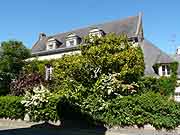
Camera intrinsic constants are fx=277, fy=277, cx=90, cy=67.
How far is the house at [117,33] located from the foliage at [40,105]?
1082cm

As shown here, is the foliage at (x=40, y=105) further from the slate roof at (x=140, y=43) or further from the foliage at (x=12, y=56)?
the slate roof at (x=140, y=43)

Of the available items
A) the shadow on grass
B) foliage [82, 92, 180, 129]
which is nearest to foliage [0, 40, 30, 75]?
the shadow on grass

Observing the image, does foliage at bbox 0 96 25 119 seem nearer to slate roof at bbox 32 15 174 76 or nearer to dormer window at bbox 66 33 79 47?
slate roof at bbox 32 15 174 76

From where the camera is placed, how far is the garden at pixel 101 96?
1759cm

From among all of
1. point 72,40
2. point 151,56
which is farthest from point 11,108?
point 151,56

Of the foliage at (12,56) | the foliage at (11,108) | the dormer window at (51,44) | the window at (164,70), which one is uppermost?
the dormer window at (51,44)

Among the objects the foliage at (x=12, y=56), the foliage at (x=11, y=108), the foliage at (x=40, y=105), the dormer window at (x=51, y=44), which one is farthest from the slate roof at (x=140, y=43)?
the foliage at (x=11, y=108)

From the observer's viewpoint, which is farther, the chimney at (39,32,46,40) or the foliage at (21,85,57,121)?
the chimney at (39,32,46,40)

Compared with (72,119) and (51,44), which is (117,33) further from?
(72,119)

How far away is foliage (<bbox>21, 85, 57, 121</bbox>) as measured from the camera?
19462 mm

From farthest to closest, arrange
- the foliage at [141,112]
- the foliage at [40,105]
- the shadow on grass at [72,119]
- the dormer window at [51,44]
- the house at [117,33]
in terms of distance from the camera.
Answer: the dormer window at [51,44] → the house at [117,33] → the foliage at [40,105] → the shadow on grass at [72,119] → the foliage at [141,112]

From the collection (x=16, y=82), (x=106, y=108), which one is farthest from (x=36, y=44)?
(x=106, y=108)

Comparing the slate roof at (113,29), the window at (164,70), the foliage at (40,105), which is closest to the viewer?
the foliage at (40,105)

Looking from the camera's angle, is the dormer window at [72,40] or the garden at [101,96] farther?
the dormer window at [72,40]
